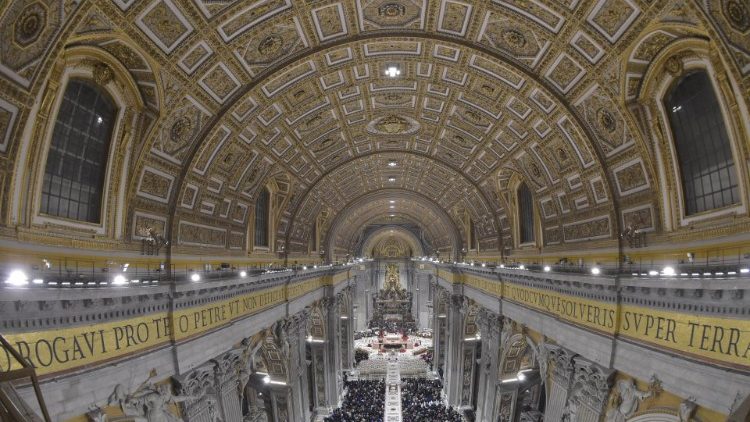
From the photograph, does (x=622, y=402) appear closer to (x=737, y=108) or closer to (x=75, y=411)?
(x=737, y=108)

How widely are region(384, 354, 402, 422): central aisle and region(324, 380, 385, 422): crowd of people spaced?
40 centimetres

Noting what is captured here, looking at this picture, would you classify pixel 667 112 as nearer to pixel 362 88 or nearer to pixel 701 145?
pixel 701 145

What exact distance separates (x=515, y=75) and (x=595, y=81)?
2.62m

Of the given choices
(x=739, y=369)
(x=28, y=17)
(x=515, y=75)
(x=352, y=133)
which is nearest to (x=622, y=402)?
(x=739, y=369)

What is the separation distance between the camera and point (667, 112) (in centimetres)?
1145

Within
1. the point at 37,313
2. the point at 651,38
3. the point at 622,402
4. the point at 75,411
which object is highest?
the point at 651,38

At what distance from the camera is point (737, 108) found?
9039 millimetres

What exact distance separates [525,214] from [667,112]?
11922mm

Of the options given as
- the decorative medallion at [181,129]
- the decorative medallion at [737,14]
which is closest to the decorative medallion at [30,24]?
the decorative medallion at [181,129]

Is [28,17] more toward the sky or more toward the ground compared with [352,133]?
more toward the ground

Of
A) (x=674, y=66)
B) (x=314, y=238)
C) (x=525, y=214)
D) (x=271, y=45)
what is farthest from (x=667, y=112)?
(x=314, y=238)

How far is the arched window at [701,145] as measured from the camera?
397 inches

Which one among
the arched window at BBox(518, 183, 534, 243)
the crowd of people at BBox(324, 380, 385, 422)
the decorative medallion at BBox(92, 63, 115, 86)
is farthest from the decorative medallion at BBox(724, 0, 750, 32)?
the crowd of people at BBox(324, 380, 385, 422)

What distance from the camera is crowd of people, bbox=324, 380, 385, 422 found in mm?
27556
